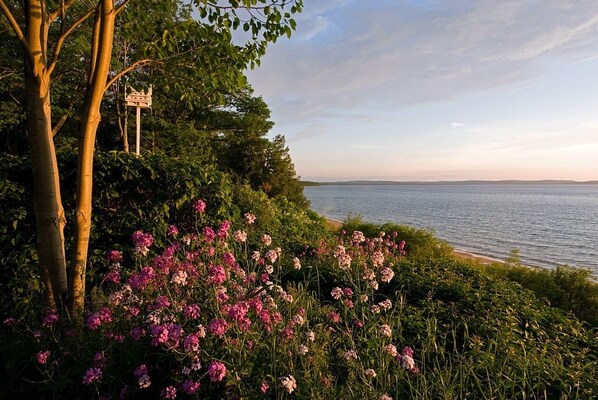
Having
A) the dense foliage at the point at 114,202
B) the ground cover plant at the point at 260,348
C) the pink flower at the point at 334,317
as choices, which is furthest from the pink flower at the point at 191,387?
the dense foliage at the point at 114,202

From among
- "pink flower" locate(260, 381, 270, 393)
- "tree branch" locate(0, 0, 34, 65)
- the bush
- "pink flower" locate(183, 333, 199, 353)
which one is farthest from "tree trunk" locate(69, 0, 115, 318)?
the bush

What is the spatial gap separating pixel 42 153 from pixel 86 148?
0.35 meters

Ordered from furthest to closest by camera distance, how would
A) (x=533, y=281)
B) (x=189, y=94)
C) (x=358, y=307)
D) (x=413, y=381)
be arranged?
1. (x=533, y=281)
2. (x=189, y=94)
3. (x=358, y=307)
4. (x=413, y=381)

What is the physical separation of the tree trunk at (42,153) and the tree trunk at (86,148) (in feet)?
0.54

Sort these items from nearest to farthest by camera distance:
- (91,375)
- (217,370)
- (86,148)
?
(217,370) < (91,375) < (86,148)

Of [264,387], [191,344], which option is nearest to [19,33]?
[191,344]

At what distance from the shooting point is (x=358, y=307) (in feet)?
11.8

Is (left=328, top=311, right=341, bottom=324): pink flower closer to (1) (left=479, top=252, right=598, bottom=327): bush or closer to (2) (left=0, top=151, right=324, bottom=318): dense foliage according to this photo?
(2) (left=0, top=151, right=324, bottom=318): dense foliage

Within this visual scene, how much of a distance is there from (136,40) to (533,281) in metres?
8.77

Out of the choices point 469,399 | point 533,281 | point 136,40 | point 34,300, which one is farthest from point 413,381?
point 533,281

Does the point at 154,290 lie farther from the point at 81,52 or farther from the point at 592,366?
the point at 81,52

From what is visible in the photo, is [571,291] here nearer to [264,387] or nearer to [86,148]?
[264,387]

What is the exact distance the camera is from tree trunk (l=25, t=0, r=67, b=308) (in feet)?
10.6

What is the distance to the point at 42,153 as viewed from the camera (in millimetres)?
3230
